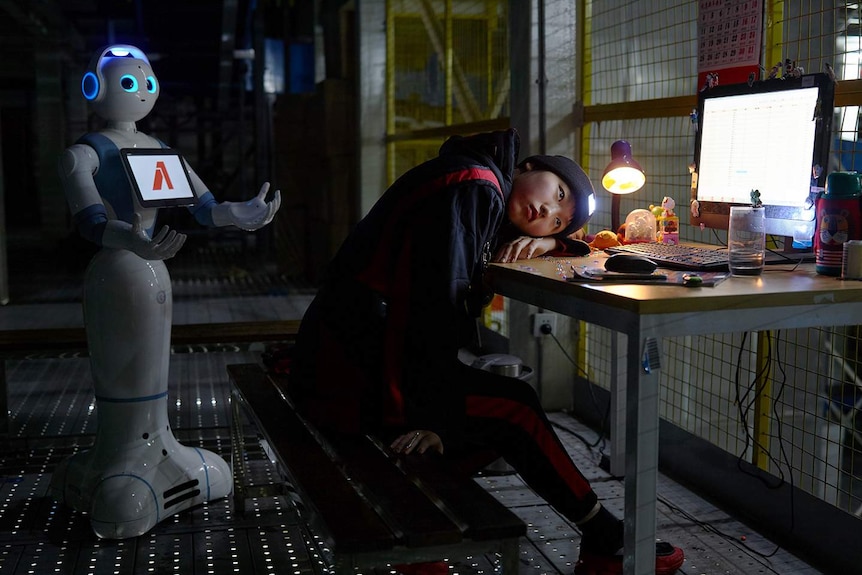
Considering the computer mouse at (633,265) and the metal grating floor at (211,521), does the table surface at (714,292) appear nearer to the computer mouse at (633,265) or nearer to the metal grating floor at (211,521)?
the computer mouse at (633,265)

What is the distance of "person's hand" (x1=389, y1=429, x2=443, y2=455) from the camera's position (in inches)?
85.9

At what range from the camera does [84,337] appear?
12.0 feet

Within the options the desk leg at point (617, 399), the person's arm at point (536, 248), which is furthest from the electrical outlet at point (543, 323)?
the person's arm at point (536, 248)

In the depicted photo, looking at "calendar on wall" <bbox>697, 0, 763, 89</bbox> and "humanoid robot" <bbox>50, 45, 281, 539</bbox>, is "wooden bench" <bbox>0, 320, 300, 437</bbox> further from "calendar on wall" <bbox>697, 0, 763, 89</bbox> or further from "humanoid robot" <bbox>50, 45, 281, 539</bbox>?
"calendar on wall" <bbox>697, 0, 763, 89</bbox>

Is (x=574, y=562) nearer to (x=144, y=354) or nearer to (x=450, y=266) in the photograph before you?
(x=450, y=266)

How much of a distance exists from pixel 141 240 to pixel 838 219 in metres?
1.88

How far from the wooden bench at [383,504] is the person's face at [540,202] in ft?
2.49

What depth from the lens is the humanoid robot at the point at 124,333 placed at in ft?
9.68

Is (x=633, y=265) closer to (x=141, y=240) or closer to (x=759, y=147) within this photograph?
(x=759, y=147)

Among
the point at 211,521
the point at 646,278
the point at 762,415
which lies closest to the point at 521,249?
the point at 646,278

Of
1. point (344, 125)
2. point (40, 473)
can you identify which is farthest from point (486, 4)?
point (40, 473)

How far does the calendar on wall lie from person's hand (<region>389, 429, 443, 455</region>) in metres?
1.37

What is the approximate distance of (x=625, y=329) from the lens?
1965 mm

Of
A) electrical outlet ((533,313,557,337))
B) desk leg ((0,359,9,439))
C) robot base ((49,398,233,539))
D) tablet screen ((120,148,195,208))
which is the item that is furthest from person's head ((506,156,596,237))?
desk leg ((0,359,9,439))
